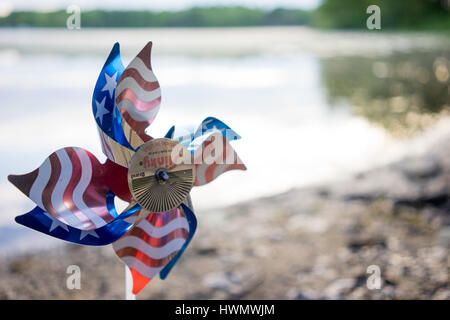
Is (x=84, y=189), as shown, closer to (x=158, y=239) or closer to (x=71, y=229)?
(x=71, y=229)

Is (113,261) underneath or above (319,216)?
underneath

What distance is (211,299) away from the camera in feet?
8.03

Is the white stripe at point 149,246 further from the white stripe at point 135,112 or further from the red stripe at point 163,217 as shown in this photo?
the white stripe at point 135,112

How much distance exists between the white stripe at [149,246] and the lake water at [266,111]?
691mm

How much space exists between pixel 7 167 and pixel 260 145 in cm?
286

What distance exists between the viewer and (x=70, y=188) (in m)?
1.55

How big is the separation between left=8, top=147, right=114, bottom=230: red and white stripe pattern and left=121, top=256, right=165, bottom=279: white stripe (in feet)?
0.65

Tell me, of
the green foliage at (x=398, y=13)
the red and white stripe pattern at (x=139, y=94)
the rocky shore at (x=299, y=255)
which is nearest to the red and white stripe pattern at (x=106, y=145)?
the red and white stripe pattern at (x=139, y=94)

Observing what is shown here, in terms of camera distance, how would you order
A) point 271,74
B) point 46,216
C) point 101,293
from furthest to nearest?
point 271,74, point 101,293, point 46,216

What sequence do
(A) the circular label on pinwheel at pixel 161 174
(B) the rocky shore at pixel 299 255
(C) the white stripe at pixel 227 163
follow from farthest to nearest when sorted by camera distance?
(B) the rocky shore at pixel 299 255 → (C) the white stripe at pixel 227 163 → (A) the circular label on pinwheel at pixel 161 174

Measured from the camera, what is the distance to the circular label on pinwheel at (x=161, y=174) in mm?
1563
